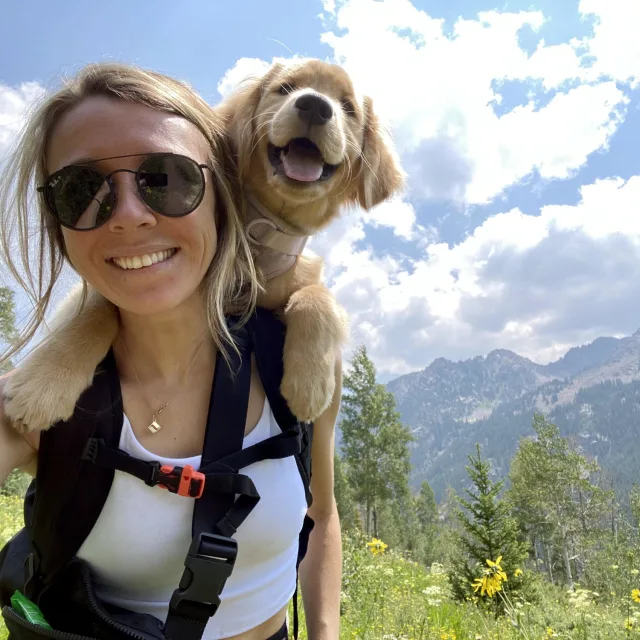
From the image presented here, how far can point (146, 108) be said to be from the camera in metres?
1.72

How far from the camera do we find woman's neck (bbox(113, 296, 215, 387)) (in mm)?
1841

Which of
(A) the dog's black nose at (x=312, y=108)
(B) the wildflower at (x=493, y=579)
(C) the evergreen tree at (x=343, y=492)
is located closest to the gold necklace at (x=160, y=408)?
(A) the dog's black nose at (x=312, y=108)

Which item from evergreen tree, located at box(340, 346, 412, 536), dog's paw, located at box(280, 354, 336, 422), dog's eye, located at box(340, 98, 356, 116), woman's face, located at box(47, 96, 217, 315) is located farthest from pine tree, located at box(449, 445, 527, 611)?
evergreen tree, located at box(340, 346, 412, 536)

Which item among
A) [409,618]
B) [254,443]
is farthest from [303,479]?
[409,618]

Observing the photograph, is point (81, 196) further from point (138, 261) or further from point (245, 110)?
point (245, 110)

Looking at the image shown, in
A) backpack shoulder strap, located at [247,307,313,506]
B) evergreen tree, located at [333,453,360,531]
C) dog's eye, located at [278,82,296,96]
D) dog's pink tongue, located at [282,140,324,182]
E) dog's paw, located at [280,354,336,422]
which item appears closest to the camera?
backpack shoulder strap, located at [247,307,313,506]

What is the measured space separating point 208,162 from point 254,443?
101cm

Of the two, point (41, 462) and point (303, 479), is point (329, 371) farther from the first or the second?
point (41, 462)

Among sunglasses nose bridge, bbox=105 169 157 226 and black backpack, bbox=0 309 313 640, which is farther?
sunglasses nose bridge, bbox=105 169 157 226

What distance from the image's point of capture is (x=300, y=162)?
316cm

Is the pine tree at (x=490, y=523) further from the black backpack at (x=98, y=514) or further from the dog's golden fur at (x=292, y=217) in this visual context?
the black backpack at (x=98, y=514)

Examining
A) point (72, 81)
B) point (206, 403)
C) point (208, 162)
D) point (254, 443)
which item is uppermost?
point (72, 81)

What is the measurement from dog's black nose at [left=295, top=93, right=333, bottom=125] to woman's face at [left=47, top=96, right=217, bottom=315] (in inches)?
59.5

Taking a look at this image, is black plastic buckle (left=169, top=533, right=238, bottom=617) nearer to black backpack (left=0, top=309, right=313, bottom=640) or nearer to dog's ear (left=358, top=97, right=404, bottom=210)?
black backpack (left=0, top=309, right=313, bottom=640)
